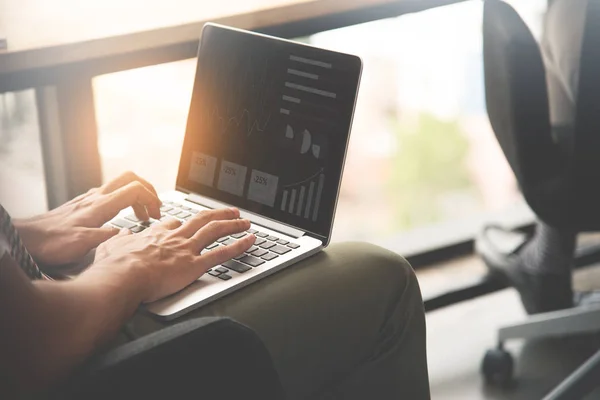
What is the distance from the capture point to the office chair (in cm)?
134

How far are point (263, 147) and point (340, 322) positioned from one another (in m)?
0.30

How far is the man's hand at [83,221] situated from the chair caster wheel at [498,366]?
855mm

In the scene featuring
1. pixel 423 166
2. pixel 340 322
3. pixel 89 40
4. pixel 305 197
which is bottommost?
pixel 423 166

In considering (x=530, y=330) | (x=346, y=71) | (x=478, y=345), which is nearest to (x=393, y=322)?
(x=346, y=71)

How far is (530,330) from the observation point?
1719mm

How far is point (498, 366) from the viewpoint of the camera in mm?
1709

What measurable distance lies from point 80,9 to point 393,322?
26.0 inches

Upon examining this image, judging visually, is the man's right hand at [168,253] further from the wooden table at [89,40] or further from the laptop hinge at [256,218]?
the wooden table at [89,40]

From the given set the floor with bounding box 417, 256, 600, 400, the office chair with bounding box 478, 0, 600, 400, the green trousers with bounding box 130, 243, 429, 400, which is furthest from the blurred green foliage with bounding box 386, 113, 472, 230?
the green trousers with bounding box 130, 243, 429, 400

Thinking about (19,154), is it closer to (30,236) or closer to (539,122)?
(30,236)

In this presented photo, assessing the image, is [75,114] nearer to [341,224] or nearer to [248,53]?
[248,53]

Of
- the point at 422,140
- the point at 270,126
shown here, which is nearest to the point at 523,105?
the point at 270,126

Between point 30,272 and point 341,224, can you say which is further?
point 341,224

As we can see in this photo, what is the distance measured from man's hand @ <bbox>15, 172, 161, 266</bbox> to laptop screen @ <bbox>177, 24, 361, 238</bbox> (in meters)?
0.11
